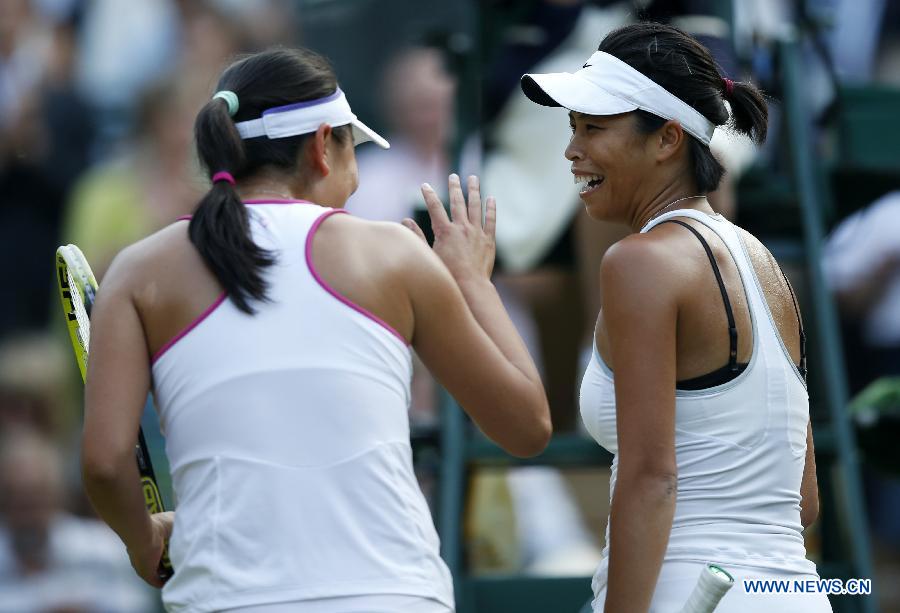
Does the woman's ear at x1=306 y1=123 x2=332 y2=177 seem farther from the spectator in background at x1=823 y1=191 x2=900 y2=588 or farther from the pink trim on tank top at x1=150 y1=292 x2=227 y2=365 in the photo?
the spectator in background at x1=823 y1=191 x2=900 y2=588

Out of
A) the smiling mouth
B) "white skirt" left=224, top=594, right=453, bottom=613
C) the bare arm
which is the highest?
the smiling mouth

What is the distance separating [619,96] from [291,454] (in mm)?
931

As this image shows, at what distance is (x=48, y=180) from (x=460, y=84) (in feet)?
9.66

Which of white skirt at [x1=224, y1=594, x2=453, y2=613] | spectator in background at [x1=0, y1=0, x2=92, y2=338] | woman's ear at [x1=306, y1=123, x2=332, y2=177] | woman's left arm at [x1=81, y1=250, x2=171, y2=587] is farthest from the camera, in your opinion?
spectator in background at [x1=0, y1=0, x2=92, y2=338]

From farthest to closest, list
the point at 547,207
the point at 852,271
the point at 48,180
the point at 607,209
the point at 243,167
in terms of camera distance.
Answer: the point at 48,180 → the point at 852,271 → the point at 547,207 → the point at 607,209 → the point at 243,167

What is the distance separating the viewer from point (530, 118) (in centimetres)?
545

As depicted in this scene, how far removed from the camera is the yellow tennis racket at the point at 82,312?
275cm

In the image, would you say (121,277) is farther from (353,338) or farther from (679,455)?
(679,455)

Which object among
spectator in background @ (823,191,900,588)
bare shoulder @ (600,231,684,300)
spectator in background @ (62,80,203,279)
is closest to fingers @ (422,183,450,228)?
bare shoulder @ (600,231,684,300)

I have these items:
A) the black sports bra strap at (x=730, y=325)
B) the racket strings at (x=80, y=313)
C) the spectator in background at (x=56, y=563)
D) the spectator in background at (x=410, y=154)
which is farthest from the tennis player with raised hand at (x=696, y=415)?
the spectator in background at (x=56, y=563)

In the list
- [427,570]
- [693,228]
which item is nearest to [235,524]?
[427,570]

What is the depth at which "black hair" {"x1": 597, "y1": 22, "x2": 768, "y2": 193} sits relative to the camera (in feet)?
9.12

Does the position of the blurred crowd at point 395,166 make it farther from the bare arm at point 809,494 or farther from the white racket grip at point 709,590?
the bare arm at point 809,494

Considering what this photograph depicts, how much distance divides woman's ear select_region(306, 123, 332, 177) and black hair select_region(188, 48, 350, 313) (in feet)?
0.06
